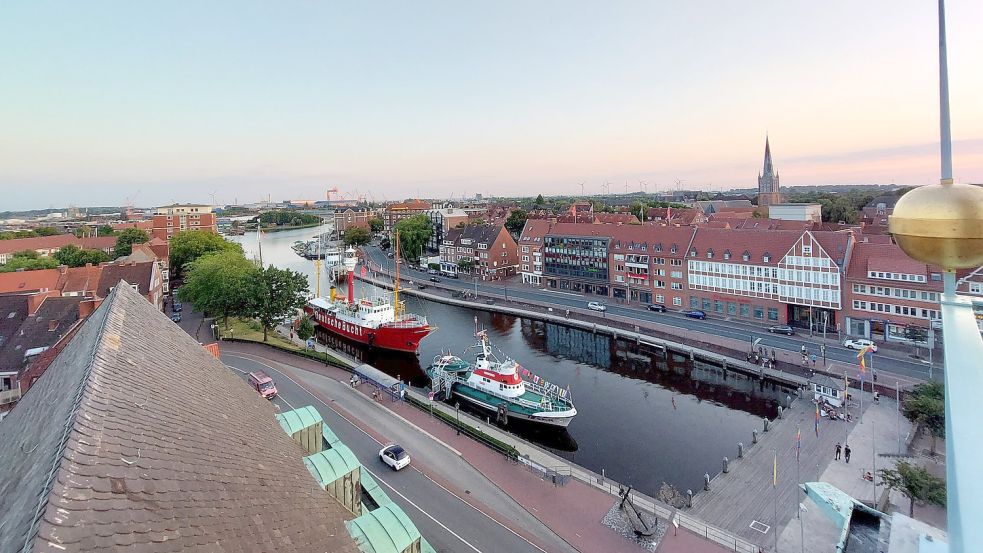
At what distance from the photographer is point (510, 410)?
86.9ft

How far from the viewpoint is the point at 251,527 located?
4699 mm

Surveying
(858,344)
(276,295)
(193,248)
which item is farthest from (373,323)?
(193,248)

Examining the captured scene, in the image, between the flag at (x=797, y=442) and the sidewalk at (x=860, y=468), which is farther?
the flag at (x=797, y=442)

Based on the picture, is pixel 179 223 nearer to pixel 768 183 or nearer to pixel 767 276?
pixel 767 276

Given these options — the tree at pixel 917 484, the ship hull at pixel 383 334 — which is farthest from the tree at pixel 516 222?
the tree at pixel 917 484

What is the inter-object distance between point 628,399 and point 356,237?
8145 centimetres

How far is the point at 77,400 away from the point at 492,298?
47850 millimetres

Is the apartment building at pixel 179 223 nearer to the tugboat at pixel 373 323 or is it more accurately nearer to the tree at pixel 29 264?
the tree at pixel 29 264

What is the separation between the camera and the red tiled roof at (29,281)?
126 feet

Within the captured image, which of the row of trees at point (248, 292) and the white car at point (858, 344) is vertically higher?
the row of trees at point (248, 292)

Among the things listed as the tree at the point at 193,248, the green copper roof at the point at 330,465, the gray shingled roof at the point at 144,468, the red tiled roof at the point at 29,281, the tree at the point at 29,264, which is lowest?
the green copper roof at the point at 330,465

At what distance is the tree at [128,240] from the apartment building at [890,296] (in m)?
77.5

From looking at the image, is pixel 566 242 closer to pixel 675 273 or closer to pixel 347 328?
pixel 675 273

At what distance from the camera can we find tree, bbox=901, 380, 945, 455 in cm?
1888
